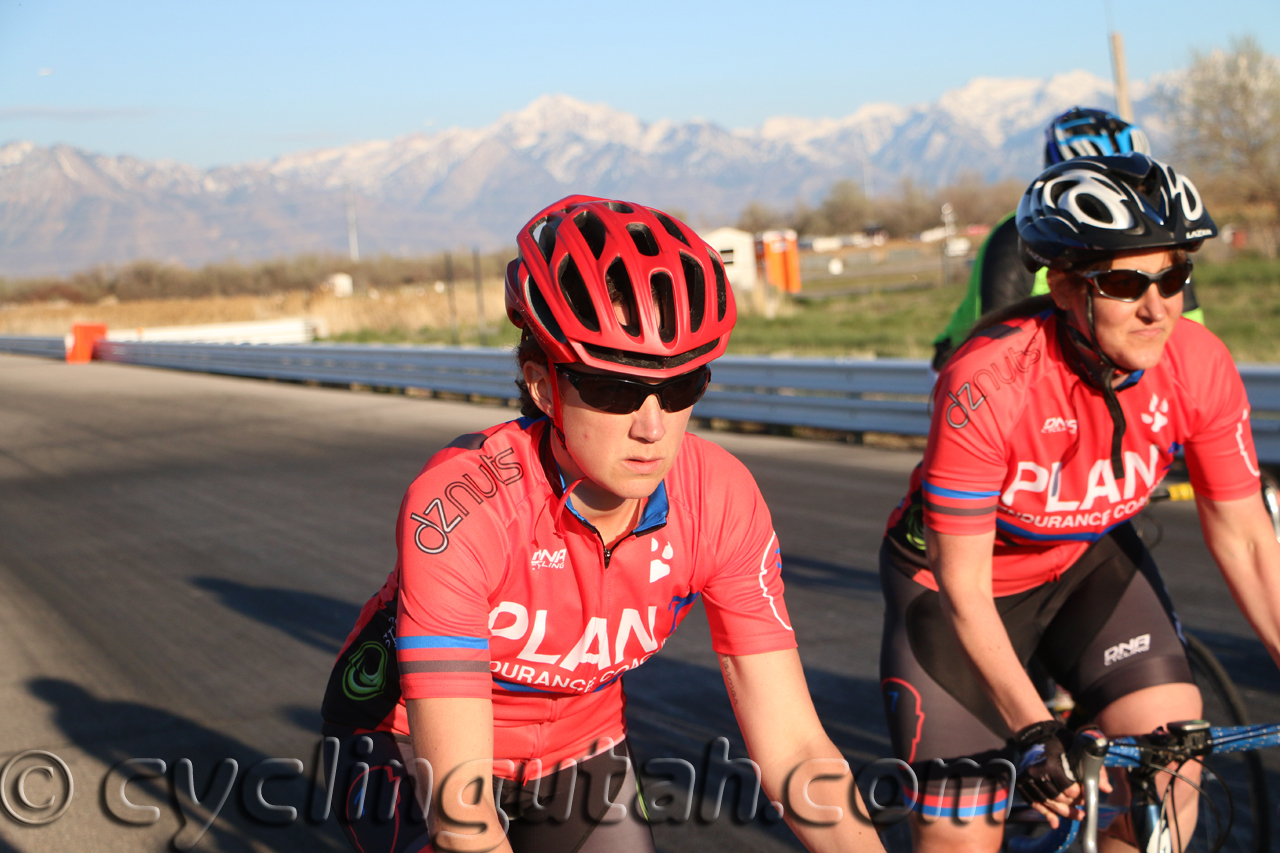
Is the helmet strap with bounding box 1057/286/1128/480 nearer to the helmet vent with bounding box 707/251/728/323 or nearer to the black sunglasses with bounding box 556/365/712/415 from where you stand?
the helmet vent with bounding box 707/251/728/323

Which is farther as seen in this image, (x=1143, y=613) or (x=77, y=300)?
(x=77, y=300)

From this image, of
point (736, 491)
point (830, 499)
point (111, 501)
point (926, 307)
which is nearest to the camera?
point (736, 491)

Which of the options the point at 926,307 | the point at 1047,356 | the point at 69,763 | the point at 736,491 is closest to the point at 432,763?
the point at 736,491

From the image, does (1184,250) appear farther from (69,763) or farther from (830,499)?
(830,499)

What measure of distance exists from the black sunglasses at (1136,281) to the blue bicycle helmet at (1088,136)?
2085 mm

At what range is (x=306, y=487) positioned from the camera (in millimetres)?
11297

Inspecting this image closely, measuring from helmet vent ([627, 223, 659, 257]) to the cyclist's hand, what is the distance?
4.43ft

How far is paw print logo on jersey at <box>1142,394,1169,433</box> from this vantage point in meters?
2.93

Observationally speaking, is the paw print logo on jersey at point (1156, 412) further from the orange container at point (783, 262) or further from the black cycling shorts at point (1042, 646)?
the orange container at point (783, 262)

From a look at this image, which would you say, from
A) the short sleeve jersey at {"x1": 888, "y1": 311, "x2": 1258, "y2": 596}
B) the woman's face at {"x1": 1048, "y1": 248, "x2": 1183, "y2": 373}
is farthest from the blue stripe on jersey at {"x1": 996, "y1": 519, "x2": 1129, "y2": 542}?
the woman's face at {"x1": 1048, "y1": 248, "x2": 1183, "y2": 373}

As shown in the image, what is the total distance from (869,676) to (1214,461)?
Result: 2.81 meters

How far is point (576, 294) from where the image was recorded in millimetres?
2125

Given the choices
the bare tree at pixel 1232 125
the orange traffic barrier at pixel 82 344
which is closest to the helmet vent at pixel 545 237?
the orange traffic barrier at pixel 82 344

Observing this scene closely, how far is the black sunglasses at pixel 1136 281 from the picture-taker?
2.71 meters
